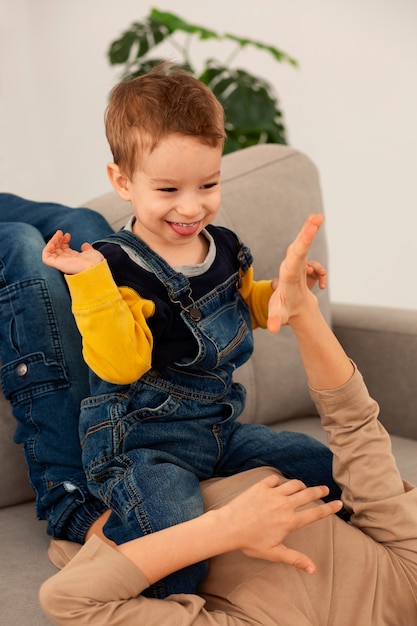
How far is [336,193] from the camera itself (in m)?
3.63

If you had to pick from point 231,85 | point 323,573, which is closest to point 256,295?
point 323,573

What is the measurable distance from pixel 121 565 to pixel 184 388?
0.31 metres

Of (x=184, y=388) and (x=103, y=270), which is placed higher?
(x=103, y=270)

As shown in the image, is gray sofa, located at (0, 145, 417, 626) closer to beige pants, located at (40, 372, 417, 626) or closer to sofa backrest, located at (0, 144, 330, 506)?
sofa backrest, located at (0, 144, 330, 506)

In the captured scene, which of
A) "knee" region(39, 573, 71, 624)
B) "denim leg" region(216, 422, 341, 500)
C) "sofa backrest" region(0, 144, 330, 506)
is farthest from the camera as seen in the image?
"sofa backrest" region(0, 144, 330, 506)

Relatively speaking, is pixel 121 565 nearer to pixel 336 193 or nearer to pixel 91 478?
pixel 91 478

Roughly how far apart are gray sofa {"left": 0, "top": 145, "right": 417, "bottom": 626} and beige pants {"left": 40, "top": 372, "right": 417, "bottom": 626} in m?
0.51

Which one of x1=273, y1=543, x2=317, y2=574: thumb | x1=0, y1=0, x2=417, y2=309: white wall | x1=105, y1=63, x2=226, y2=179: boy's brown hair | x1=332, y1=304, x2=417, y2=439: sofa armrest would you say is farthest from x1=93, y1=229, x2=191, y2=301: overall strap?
x1=0, y1=0, x2=417, y2=309: white wall

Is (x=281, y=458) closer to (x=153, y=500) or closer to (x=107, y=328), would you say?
(x=153, y=500)

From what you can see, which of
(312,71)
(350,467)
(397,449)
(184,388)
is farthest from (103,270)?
(312,71)

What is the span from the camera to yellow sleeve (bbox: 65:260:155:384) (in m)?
1.11

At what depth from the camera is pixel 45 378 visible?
1400 mm

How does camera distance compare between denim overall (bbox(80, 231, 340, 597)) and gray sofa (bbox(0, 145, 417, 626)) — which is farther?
gray sofa (bbox(0, 145, 417, 626))

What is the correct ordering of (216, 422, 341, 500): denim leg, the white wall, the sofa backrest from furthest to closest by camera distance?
the white wall
the sofa backrest
(216, 422, 341, 500): denim leg
